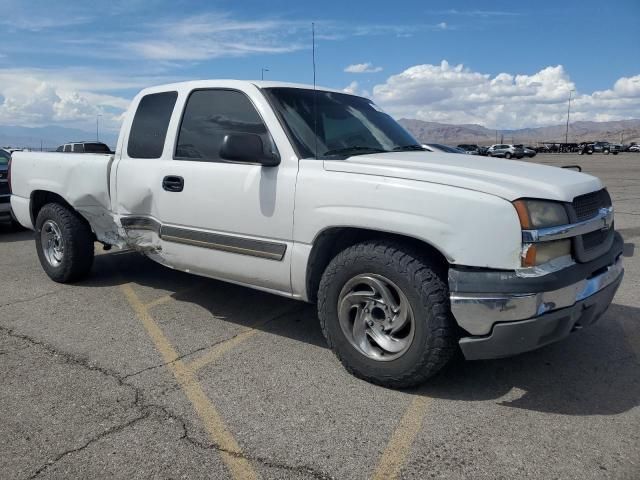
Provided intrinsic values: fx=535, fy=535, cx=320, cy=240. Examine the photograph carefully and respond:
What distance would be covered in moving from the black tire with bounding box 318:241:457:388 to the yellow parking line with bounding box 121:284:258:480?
2.96ft

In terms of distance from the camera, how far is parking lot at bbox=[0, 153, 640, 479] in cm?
259

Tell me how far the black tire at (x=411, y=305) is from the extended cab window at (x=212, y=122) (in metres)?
1.19

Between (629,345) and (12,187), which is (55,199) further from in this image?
(629,345)

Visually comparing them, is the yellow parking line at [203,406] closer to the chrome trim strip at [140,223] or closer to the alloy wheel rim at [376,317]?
the chrome trim strip at [140,223]

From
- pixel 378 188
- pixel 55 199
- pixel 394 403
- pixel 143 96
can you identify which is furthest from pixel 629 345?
pixel 55 199

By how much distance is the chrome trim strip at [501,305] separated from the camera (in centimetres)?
281

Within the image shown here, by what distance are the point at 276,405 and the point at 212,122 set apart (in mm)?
2236

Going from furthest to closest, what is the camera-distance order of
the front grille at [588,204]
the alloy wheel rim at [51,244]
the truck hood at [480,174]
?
the alloy wheel rim at [51,244] → the front grille at [588,204] → the truck hood at [480,174]

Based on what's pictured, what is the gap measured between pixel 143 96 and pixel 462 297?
11.4 feet

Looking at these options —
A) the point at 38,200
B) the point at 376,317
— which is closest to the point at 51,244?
the point at 38,200

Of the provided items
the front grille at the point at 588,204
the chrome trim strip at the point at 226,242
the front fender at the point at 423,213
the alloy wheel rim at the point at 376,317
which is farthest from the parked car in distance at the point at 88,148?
the front grille at the point at 588,204

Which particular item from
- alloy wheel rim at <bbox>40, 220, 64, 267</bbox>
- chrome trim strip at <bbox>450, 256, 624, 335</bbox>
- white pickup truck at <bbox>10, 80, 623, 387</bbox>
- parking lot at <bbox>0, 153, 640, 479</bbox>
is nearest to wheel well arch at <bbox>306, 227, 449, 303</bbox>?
white pickup truck at <bbox>10, 80, 623, 387</bbox>

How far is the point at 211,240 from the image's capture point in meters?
4.06

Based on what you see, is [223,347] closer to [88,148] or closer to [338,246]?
[338,246]
